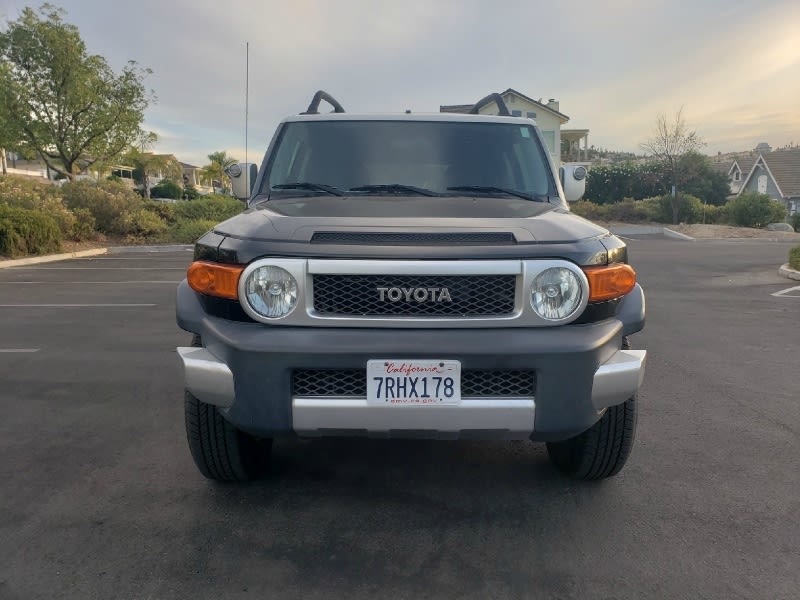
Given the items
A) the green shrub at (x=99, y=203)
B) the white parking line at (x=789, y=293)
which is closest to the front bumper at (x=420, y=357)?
the white parking line at (x=789, y=293)

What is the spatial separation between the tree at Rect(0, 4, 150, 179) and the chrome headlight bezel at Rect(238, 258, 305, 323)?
3268 cm

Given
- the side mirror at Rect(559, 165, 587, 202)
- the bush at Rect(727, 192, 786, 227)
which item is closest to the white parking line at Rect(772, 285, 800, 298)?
the side mirror at Rect(559, 165, 587, 202)

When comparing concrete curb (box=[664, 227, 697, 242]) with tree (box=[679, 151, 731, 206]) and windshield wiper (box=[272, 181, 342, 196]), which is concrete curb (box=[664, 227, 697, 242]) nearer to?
tree (box=[679, 151, 731, 206])

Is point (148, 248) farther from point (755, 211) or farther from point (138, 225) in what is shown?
point (755, 211)

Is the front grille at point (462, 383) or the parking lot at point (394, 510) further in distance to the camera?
the front grille at point (462, 383)

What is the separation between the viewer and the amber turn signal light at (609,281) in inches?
104

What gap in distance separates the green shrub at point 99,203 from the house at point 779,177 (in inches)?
1790

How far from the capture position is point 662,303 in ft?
31.7

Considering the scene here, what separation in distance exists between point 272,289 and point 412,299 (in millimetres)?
581

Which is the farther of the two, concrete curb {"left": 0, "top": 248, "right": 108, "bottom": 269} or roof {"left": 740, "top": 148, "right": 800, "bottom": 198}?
roof {"left": 740, "top": 148, "right": 800, "bottom": 198}

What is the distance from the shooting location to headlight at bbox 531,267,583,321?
2604mm

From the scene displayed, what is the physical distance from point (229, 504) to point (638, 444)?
2.40 meters

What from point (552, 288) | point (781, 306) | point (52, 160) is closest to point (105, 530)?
point (552, 288)

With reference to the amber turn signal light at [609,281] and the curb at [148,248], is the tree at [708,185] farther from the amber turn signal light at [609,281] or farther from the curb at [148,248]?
the amber turn signal light at [609,281]
